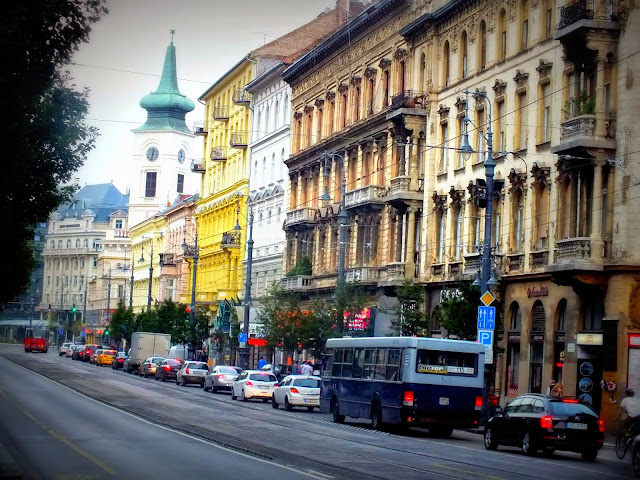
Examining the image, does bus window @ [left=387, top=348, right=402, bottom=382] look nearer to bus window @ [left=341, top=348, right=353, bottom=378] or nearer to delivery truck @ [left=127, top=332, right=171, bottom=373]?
bus window @ [left=341, top=348, right=353, bottom=378]

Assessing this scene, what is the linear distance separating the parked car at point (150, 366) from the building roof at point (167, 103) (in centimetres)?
8994

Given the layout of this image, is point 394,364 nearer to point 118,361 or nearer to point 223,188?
point 118,361

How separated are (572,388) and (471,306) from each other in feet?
16.9

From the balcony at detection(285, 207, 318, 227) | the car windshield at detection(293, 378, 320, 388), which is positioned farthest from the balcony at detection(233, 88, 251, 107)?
the car windshield at detection(293, 378, 320, 388)

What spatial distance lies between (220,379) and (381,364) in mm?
26364

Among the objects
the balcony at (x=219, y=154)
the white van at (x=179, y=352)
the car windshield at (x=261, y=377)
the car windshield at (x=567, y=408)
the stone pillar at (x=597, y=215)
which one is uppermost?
the balcony at (x=219, y=154)

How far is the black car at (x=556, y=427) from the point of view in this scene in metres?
30.5

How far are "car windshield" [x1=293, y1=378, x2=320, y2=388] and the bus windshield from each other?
12.7m

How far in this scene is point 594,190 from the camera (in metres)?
42.6

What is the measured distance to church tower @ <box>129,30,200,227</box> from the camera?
562 feet

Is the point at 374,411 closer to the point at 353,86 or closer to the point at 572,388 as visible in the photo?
the point at 572,388

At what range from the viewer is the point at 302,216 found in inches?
3002

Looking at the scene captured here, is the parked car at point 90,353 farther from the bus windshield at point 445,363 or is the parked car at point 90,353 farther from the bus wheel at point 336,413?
the bus windshield at point 445,363

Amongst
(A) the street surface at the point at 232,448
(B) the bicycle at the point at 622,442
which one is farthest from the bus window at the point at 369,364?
(B) the bicycle at the point at 622,442
